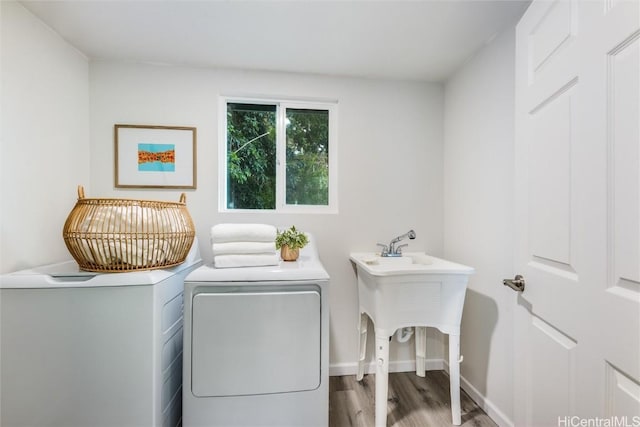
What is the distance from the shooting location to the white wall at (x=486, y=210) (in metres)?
1.54

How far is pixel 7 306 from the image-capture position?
112cm

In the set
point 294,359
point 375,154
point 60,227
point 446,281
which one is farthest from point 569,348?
point 60,227

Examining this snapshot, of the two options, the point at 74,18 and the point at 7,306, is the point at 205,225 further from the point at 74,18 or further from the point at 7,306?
the point at 74,18

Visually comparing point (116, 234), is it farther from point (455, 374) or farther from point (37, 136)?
point (455, 374)

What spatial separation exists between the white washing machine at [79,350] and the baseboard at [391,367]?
125cm

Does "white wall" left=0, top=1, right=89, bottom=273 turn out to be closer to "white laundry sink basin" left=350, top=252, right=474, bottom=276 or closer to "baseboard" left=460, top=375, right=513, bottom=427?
"white laundry sink basin" left=350, top=252, right=474, bottom=276

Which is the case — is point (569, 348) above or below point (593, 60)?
below

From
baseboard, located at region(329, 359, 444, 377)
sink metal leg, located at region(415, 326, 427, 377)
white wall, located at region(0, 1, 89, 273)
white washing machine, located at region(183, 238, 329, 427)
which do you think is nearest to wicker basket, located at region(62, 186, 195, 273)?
white washing machine, located at region(183, 238, 329, 427)

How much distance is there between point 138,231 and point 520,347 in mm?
1670

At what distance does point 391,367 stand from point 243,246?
1.56 metres

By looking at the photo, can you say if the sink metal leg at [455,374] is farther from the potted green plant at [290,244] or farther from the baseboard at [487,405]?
the potted green plant at [290,244]

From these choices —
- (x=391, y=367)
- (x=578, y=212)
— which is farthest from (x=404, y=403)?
(x=578, y=212)

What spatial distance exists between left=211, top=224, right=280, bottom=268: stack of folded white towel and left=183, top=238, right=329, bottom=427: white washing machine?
111 millimetres

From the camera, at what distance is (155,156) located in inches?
75.6
